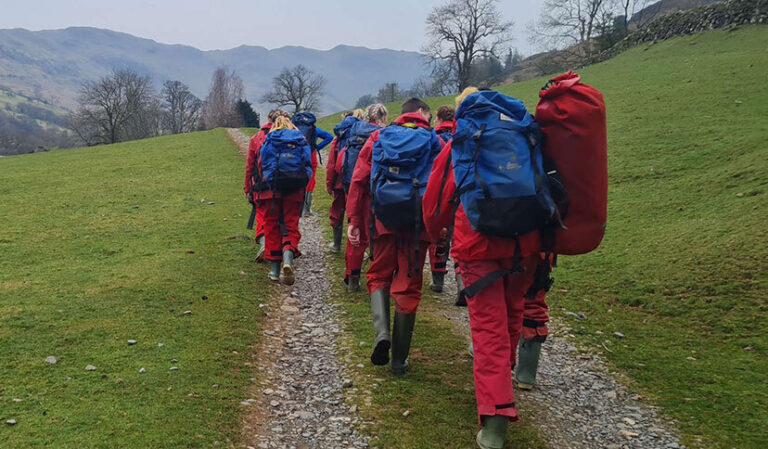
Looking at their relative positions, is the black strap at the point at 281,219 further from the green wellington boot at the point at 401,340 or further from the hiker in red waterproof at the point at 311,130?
the green wellington boot at the point at 401,340

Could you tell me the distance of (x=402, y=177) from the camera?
5.90m

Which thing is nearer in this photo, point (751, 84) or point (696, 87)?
point (751, 84)

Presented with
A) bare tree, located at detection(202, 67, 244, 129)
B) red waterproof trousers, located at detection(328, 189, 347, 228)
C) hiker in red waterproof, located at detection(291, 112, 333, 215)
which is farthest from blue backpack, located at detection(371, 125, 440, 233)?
bare tree, located at detection(202, 67, 244, 129)

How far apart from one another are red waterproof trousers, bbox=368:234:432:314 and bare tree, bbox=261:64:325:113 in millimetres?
85057

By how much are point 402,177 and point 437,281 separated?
160 inches

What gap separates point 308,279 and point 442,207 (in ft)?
20.2

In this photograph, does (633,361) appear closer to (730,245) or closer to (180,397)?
(730,245)

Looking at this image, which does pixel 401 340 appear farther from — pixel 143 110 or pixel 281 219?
pixel 143 110

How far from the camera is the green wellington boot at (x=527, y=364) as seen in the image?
19.4 ft

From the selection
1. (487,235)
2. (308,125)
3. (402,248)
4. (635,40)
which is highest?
(635,40)

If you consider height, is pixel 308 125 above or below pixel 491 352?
above

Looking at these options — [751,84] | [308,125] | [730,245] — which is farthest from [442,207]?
[751,84]

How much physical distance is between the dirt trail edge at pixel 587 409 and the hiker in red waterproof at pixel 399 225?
56.2 inches

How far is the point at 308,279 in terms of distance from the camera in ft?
34.2
